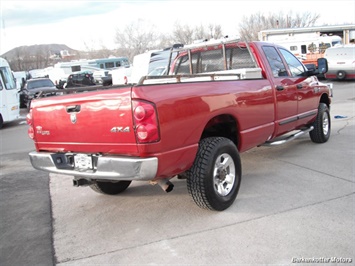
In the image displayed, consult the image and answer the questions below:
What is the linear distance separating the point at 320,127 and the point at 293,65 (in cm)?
148

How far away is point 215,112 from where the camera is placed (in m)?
A: 4.05

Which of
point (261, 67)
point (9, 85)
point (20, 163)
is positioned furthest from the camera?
point (9, 85)

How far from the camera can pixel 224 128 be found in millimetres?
4734

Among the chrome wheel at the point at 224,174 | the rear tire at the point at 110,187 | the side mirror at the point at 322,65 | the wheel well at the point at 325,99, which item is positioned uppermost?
the side mirror at the point at 322,65

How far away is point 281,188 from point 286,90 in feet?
5.24

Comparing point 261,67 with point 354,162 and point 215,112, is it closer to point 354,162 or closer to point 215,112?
point 215,112

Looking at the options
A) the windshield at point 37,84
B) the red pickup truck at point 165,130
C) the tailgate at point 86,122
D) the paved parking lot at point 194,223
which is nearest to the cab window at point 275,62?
the red pickup truck at point 165,130

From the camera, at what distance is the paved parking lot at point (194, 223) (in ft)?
10.9

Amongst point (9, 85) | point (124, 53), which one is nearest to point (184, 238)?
point (9, 85)

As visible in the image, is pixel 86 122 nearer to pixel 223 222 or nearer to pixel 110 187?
pixel 110 187

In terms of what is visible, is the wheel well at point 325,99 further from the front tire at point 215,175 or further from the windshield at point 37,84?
the windshield at point 37,84

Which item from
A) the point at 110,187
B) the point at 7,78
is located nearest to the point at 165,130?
the point at 110,187

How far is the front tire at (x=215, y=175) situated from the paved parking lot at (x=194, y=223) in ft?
0.59

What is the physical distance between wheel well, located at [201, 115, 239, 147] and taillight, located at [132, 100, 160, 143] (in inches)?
47.2
